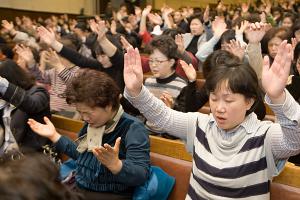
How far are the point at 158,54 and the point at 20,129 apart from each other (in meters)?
1.10

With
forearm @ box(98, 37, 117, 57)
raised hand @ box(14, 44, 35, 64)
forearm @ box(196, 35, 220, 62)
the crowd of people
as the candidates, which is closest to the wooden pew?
the crowd of people

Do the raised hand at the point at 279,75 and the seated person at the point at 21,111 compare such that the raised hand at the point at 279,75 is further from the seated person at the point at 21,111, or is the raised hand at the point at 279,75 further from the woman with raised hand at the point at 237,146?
the seated person at the point at 21,111

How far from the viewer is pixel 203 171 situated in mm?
1682

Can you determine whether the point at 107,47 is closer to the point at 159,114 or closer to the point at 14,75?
the point at 14,75

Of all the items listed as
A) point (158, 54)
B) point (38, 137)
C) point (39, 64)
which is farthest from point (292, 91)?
point (39, 64)

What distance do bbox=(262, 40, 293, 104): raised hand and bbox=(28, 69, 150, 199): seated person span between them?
71 cm

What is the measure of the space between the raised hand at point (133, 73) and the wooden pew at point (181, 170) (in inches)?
21.2

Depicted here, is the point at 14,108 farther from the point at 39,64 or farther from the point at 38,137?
the point at 39,64

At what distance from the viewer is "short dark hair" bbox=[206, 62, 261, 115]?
1.62 m

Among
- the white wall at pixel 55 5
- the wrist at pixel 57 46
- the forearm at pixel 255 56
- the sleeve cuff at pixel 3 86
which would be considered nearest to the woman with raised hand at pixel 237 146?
the forearm at pixel 255 56

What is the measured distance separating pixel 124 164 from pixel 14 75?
3.97 feet

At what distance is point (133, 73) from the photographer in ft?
5.85

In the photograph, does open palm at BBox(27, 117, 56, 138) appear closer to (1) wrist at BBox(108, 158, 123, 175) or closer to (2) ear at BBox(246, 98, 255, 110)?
(1) wrist at BBox(108, 158, 123, 175)

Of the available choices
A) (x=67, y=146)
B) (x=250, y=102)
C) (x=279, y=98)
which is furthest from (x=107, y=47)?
(x=279, y=98)
